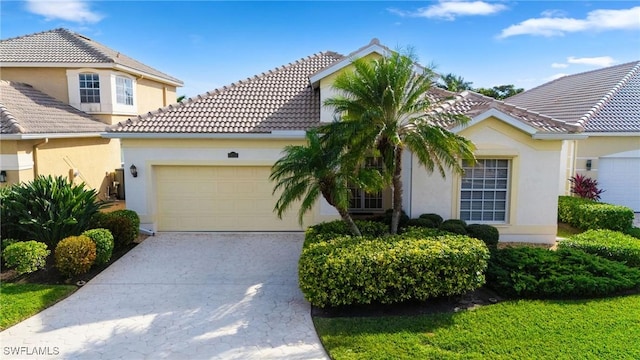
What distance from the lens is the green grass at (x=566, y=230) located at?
14.3 m

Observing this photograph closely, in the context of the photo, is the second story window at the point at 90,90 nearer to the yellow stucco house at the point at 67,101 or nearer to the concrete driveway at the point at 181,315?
the yellow stucco house at the point at 67,101

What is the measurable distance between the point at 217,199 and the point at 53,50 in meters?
14.1

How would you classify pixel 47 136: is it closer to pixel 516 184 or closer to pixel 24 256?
pixel 24 256

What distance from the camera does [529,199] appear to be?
1306 cm

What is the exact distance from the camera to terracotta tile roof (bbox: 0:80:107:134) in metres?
14.2

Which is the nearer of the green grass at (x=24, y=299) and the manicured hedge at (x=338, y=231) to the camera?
the green grass at (x=24, y=299)

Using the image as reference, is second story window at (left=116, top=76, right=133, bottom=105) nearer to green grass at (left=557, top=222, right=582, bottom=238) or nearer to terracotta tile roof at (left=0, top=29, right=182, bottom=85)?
terracotta tile roof at (left=0, top=29, right=182, bottom=85)

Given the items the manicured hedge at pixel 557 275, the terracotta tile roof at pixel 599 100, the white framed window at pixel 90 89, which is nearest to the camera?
the manicured hedge at pixel 557 275

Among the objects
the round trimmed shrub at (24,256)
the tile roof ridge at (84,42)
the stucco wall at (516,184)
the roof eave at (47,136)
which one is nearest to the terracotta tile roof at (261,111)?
the stucco wall at (516,184)

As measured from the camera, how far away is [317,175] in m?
9.04

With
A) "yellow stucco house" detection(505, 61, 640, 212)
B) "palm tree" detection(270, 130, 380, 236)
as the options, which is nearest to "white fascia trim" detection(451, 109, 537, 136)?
"palm tree" detection(270, 130, 380, 236)

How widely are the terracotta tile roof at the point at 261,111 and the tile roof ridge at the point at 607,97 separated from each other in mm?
6153

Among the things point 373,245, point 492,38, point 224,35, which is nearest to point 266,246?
point 373,245

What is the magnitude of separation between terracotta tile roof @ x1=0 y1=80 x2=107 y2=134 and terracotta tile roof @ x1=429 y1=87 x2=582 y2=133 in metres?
13.5
